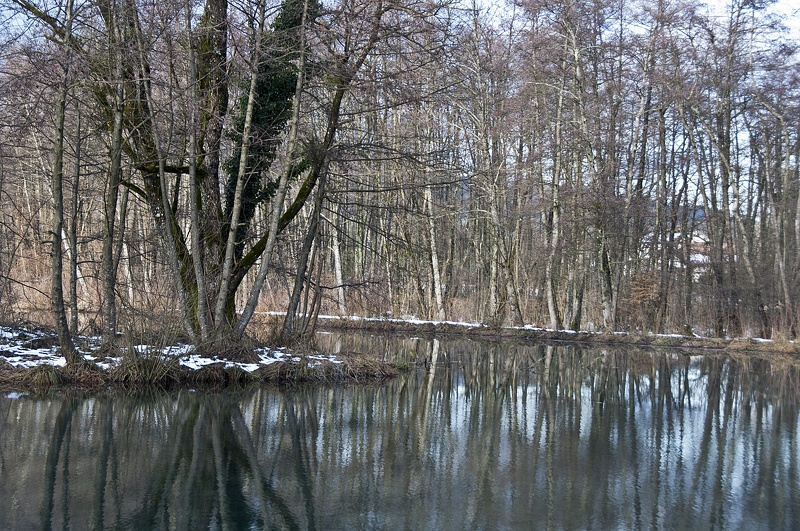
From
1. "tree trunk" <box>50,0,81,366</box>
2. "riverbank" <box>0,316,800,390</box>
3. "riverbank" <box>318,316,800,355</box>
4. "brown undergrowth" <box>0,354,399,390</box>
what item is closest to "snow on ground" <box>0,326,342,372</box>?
"riverbank" <box>0,316,800,390</box>

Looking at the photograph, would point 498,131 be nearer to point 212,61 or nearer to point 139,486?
point 212,61

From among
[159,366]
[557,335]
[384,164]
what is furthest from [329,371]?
[384,164]

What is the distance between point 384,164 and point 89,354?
18.9 m

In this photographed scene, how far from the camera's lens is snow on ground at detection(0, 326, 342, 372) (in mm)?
12000

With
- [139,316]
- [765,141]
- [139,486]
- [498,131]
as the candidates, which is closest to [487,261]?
[498,131]

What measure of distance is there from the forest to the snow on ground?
0.46 meters

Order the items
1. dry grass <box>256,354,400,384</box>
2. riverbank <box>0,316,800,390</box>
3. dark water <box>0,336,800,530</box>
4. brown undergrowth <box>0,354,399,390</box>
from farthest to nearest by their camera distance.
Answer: dry grass <box>256,354,400,384</box>, riverbank <box>0,316,800,390</box>, brown undergrowth <box>0,354,399,390</box>, dark water <box>0,336,800,530</box>

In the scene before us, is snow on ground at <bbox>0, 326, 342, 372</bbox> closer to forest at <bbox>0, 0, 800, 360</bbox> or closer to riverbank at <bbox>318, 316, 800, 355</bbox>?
forest at <bbox>0, 0, 800, 360</bbox>

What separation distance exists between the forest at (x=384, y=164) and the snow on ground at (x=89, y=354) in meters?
0.46

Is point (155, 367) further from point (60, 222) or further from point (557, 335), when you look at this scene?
point (557, 335)

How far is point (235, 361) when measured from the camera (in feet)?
43.3

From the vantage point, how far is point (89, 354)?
12.6 metres

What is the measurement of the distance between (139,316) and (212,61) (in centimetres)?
573

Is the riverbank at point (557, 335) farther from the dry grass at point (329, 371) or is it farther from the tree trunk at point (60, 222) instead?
the tree trunk at point (60, 222)
